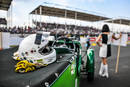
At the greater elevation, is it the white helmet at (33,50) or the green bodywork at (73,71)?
the white helmet at (33,50)

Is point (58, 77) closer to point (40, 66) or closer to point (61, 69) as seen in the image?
point (61, 69)

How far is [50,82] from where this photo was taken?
1095 mm

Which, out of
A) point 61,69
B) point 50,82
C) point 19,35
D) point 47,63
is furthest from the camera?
point 19,35

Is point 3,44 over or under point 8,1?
under

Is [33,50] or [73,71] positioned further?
[73,71]

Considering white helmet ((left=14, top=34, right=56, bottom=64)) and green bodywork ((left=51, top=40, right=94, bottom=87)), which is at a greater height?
white helmet ((left=14, top=34, right=56, bottom=64))

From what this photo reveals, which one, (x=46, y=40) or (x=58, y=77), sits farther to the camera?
(x=46, y=40)

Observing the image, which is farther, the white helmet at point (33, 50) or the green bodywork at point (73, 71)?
the white helmet at point (33, 50)

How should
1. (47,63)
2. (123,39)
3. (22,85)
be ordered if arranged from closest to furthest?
(22,85) → (47,63) → (123,39)

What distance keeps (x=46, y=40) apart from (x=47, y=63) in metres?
0.38

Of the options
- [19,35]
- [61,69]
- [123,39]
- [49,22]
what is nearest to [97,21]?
[49,22]

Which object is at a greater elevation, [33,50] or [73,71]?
[33,50]

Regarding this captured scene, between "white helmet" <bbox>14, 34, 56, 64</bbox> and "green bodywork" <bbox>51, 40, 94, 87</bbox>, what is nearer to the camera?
"green bodywork" <bbox>51, 40, 94, 87</bbox>

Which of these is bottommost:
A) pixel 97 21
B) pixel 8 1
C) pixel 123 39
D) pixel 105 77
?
pixel 105 77
